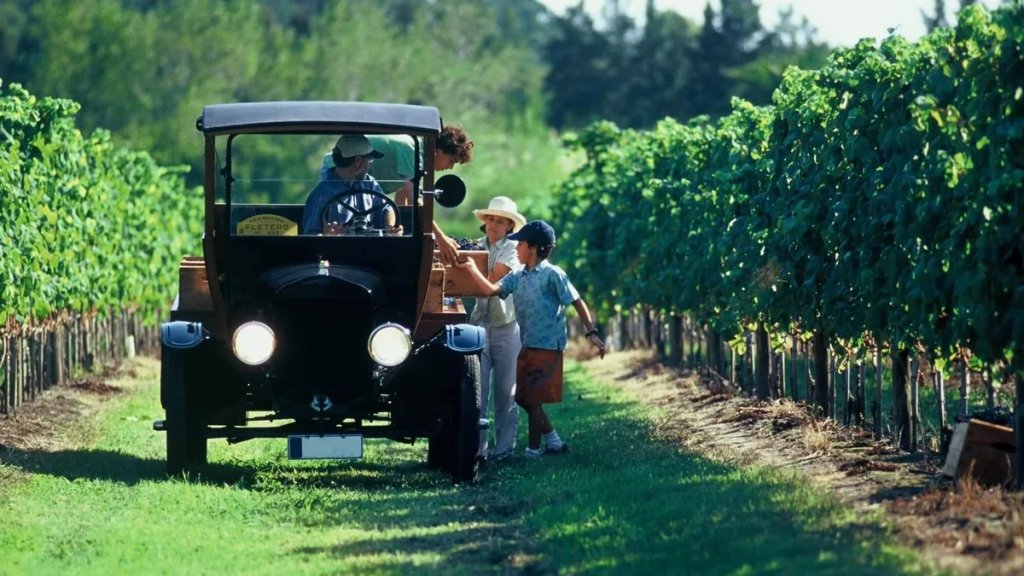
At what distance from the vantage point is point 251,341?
1277 centimetres

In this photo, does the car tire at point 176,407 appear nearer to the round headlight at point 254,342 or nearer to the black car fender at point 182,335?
the black car fender at point 182,335

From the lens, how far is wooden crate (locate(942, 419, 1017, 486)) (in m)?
11.3

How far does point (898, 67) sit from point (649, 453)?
3.16 metres

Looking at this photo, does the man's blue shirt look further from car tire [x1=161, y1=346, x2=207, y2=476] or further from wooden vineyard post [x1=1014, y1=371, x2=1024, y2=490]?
wooden vineyard post [x1=1014, y1=371, x2=1024, y2=490]

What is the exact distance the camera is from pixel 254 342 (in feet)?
41.9

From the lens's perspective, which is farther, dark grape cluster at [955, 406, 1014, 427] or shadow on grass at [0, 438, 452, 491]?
shadow on grass at [0, 438, 452, 491]

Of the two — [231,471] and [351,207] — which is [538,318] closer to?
[351,207]

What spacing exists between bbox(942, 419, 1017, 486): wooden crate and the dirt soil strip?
22 cm

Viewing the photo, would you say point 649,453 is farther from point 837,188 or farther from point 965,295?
point 965,295

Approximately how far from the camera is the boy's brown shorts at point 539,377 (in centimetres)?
1484

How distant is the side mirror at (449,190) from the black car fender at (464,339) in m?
0.82

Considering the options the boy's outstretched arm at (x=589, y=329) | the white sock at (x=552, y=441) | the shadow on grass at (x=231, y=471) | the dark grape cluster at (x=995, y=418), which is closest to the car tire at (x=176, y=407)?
the shadow on grass at (x=231, y=471)

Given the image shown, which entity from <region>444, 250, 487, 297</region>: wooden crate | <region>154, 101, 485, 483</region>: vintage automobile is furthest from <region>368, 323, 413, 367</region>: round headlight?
<region>444, 250, 487, 297</region>: wooden crate

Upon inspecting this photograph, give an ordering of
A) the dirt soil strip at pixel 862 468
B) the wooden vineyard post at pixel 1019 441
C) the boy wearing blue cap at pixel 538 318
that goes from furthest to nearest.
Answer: the boy wearing blue cap at pixel 538 318
the wooden vineyard post at pixel 1019 441
the dirt soil strip at pixel 862 468
